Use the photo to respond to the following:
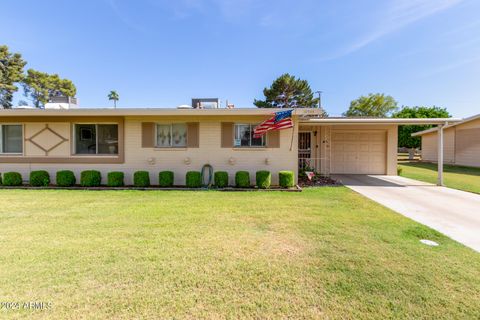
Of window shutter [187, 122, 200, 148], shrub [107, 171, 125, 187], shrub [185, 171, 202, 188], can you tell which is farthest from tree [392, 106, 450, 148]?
shrub [107, 171, 125, 187]

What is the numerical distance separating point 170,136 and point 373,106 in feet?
144

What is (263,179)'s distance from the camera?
816 cm

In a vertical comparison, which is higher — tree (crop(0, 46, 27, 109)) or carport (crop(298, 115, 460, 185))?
tree (crop(0, 46, 27, 109))

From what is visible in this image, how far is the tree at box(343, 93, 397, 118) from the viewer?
41.7m

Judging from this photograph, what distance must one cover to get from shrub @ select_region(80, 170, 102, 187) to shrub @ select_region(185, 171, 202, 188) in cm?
345

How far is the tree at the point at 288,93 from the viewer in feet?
109

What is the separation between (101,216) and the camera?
4.99 meters

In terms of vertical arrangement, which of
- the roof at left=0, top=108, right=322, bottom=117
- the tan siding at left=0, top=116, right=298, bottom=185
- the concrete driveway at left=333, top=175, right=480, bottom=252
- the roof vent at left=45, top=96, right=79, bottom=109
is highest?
the roof vent at left=45, top=96, right=79, bottom=109

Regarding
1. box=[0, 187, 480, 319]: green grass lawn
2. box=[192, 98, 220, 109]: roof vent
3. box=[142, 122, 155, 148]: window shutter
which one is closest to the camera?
box=[0, 187, 480, 319]: green grass lawn

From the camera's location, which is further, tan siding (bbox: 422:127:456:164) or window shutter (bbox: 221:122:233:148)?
tan siding (bbox: 422:127:456:164)

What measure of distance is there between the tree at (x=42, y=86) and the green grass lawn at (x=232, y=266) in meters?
42.3

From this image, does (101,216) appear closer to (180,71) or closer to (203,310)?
(203,310)

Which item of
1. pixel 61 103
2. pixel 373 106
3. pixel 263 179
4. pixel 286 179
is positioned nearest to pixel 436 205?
pixel 286 179

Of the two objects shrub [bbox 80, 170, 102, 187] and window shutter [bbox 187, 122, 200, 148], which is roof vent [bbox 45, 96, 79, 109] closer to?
shrub [bbox 80, 170, 102, 187]
